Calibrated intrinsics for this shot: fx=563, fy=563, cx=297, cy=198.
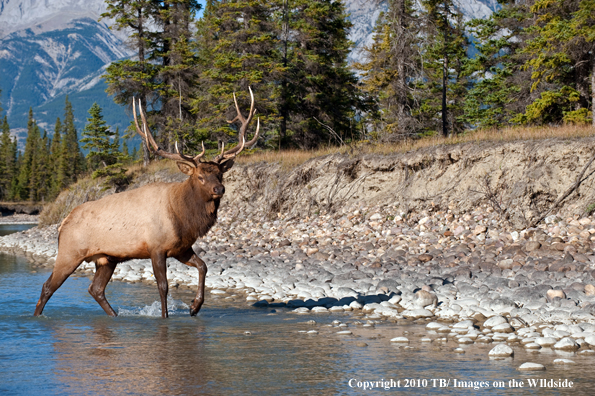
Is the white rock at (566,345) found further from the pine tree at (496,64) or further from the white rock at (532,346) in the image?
the pine tree at (496,64)

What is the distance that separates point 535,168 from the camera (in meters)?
15.0

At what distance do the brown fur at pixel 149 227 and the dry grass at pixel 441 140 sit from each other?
10.5 m

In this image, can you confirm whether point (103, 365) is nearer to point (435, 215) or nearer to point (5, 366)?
point (5, 366)

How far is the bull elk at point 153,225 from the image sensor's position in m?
8.82

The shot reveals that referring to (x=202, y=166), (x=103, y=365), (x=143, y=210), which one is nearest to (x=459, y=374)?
(x=103, y=365)

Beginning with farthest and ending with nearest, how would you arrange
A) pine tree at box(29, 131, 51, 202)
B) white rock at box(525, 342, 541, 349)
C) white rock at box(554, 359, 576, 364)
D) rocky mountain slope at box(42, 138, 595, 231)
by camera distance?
pine tree at box(29, 131, 51, 202) → rocky mountain slope at box(42, 138, 595, 231) → white rock at box(525, 342, 541, 349) → white rock at box(554, 359, 576, 364)

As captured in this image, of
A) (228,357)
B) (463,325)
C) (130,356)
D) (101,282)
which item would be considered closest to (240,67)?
(101,282)

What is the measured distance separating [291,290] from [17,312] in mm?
4925

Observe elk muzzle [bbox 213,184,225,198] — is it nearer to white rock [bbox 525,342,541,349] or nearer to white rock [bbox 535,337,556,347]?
white rock [bbox 525,342,541,349]

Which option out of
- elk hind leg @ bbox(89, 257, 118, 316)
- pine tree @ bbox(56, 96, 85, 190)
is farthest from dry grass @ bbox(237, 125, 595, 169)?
pine tree @ bbox(56, 96, 85, 190)

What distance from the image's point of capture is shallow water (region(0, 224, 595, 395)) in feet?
18.4

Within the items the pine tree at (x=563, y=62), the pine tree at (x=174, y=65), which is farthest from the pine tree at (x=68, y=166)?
the pine tree at (x=563, y=62)
